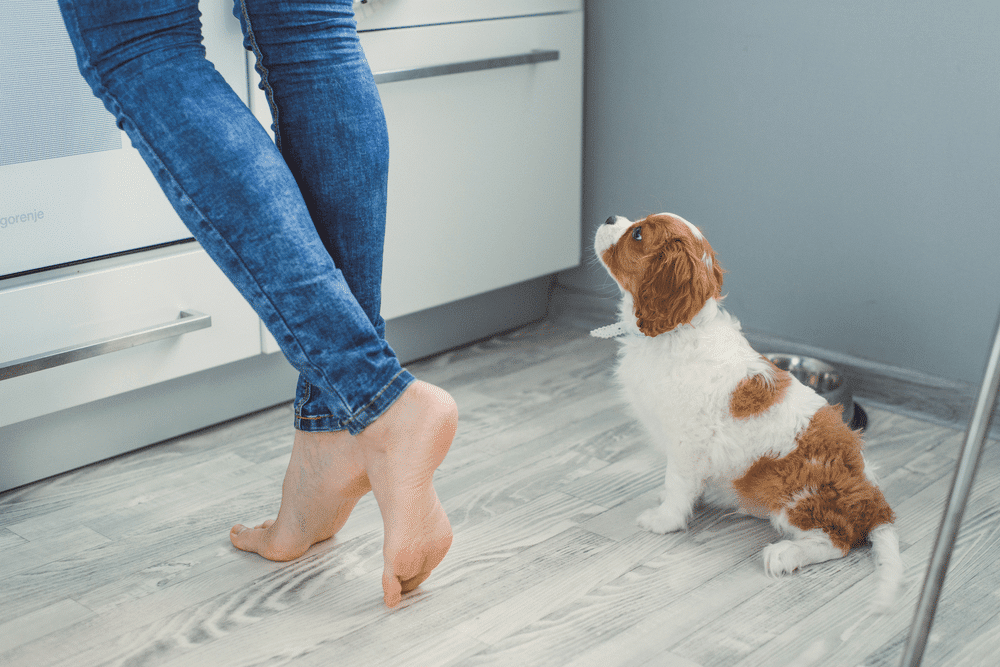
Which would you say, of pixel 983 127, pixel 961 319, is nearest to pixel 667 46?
pixel 983 127

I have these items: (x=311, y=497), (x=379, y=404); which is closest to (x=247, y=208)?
(x=379, y=404)

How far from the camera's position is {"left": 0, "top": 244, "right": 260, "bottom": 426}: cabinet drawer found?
1342 millimetres

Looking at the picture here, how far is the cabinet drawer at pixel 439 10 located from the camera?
1.64 meters

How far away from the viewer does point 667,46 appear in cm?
196

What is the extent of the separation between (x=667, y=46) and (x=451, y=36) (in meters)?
0.45

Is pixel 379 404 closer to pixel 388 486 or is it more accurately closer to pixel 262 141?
pixel 388 486

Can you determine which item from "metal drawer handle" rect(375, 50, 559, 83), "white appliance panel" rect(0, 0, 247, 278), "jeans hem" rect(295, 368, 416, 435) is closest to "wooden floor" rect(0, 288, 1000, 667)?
"jeans hem" rect(295, 368, 416, 435)

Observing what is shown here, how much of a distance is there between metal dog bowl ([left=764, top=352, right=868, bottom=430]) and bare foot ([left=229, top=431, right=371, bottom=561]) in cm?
82

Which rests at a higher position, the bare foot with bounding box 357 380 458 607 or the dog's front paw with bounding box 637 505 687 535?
the bare foot with bounding box 357 380 458 607

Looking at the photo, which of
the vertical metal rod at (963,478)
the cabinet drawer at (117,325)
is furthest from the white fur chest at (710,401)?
the cabinet drawer at (117,325)

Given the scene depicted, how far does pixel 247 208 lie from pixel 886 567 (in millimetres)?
819

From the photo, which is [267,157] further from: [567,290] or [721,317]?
[567,290]

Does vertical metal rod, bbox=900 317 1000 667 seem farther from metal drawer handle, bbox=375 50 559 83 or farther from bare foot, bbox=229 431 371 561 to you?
metal drawer handle, bbox=375 50 559 83

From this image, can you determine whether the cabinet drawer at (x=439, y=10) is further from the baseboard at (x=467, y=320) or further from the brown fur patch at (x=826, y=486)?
the brown fur patch at (x=826, y=486)
